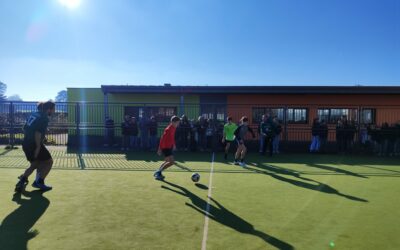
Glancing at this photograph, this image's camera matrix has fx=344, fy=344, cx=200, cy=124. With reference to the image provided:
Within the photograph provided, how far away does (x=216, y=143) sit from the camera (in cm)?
1683

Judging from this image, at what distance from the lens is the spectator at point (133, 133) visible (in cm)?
1665

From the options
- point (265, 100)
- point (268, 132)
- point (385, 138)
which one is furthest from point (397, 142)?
point (265, 100)

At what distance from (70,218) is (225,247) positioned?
2.70m

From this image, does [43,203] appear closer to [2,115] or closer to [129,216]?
[129,216]

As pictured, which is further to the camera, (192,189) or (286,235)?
(192,189)

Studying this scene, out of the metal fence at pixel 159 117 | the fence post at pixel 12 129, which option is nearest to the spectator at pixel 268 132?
the metal fence at pixel 159 117

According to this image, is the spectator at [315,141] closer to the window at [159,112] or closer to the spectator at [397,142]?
the spectator at [397,142]

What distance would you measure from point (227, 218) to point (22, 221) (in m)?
3.30

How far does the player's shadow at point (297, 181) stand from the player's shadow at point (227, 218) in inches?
115

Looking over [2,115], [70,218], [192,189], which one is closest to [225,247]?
[70,218]

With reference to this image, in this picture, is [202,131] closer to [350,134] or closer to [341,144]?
[341,144]

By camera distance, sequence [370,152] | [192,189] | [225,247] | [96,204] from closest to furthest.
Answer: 1. [225,247]
2. [96,204]
3. [192,189]
4. [370,152]

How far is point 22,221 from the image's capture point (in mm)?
5449

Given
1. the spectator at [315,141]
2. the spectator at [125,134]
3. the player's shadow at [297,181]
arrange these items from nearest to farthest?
1. the player's shadow at [297,181]
2. the spectator at [125,134]
3. the spectator at [315,141]
